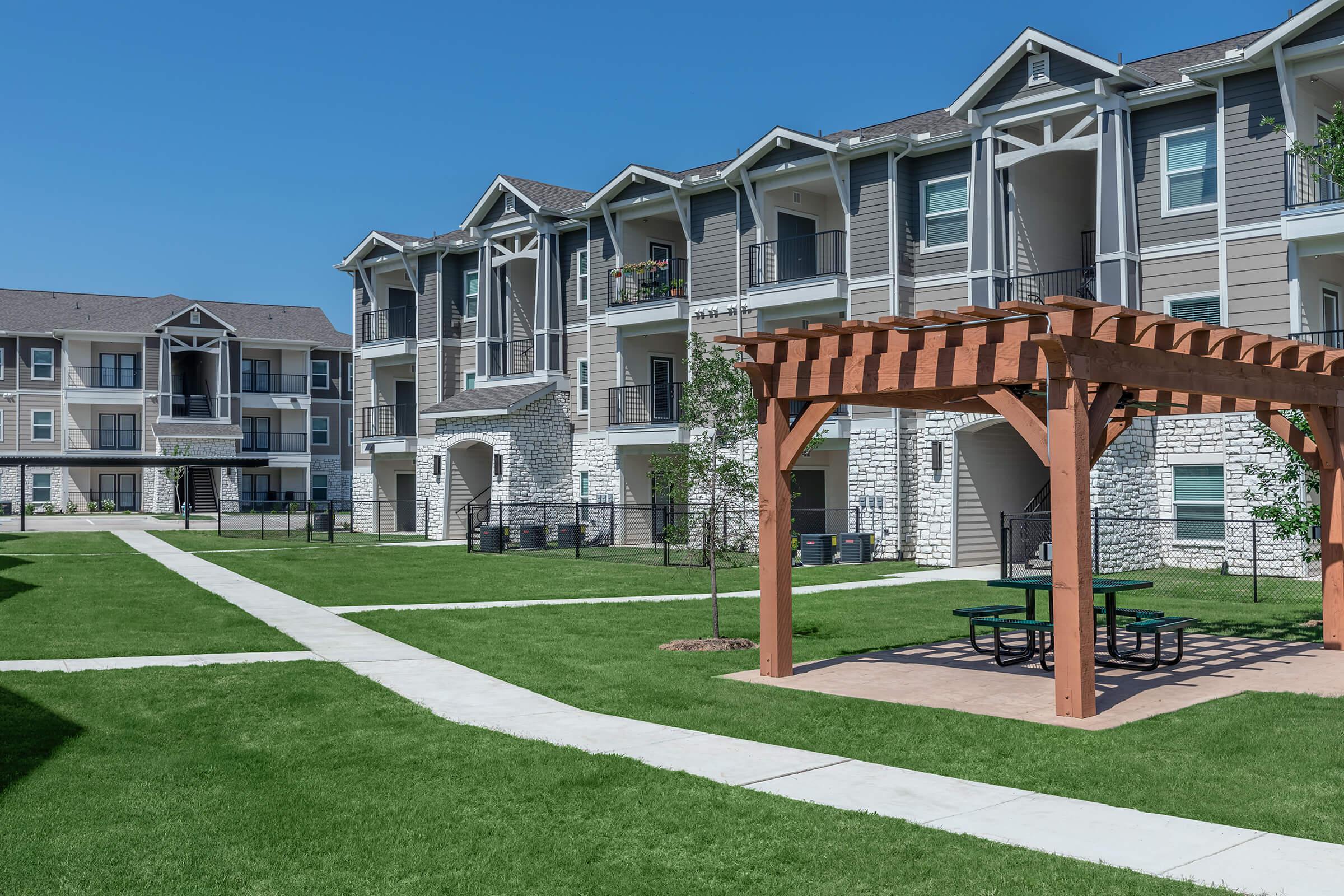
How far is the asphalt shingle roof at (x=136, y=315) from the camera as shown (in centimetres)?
5991

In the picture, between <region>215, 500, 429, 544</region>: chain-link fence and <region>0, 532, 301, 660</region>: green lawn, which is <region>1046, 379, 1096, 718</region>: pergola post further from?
<region>215, 500, 429, 544</region>: chain-link fence

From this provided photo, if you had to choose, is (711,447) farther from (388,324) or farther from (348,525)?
(348,525)

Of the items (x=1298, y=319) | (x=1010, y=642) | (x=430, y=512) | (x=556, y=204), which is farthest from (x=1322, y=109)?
(x=430, y=512)

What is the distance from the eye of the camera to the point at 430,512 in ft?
127

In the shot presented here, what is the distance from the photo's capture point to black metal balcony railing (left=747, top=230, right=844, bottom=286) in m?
29.9

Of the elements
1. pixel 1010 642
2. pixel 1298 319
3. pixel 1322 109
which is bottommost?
pixel 1010 642

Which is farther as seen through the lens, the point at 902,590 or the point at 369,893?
the point at 902,590

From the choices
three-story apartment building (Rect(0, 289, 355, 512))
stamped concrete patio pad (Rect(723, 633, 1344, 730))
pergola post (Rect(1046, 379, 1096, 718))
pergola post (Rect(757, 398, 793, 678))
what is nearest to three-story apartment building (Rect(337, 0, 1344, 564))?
stamped concrete patio pad (Rect(723, 633, 1344, 730))

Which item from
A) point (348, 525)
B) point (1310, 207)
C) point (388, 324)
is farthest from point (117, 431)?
point (1310, 207)

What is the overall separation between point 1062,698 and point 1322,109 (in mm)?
18252

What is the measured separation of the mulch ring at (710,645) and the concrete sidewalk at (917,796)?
2761mm

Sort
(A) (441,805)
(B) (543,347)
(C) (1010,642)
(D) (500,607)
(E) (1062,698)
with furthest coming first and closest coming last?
1. (B) (543,347)
2. (D) (500,607)
3. (C) (1010,642)
4. (E) (1062,698)
5. (A) (441,805)

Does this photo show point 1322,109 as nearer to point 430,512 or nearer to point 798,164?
point 798,164

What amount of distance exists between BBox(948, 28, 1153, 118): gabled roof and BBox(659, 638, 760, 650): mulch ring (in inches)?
612
